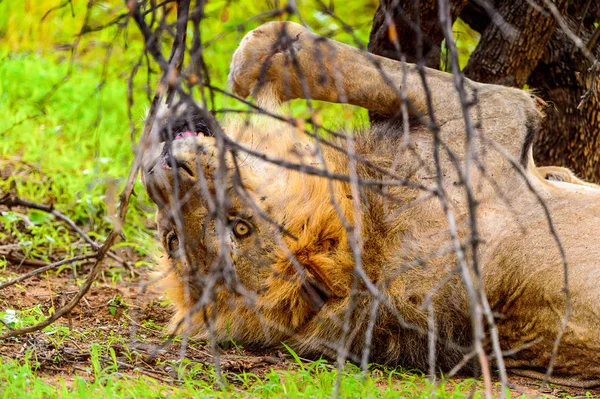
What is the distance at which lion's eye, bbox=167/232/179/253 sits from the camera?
148 inches

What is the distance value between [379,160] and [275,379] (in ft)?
4.00

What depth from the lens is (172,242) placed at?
12.4ft

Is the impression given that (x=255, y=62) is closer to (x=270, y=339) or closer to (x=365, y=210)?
(x=365, y=210)

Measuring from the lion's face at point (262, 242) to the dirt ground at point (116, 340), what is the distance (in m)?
0.19

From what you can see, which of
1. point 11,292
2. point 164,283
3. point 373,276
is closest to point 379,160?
point 373,276

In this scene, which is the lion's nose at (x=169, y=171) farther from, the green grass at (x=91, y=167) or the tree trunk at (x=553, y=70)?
the tree trunk at (x=553, y=70)

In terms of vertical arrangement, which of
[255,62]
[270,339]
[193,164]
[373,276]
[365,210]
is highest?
[255,62]

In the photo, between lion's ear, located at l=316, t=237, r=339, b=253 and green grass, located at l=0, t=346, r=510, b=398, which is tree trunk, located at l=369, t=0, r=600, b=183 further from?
green grass, located at l=0, t=346, r=510, b=398

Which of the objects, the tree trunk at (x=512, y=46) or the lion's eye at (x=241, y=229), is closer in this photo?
the lion's eye at (x=241, y=229)

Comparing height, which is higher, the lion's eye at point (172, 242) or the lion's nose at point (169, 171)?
the lion's nose at point (169, 171)

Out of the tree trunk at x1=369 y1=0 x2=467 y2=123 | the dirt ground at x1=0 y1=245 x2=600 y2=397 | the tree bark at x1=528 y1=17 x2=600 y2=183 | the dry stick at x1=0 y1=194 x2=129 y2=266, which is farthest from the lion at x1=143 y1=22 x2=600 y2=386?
the tree bark at x1=528 y1=17 x2=600 y2=183

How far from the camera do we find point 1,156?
623cm

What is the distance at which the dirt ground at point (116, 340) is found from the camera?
3.31 metres

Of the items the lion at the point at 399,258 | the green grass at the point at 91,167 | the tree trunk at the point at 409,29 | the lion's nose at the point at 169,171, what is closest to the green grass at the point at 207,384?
the green grass at the point at 91,167
